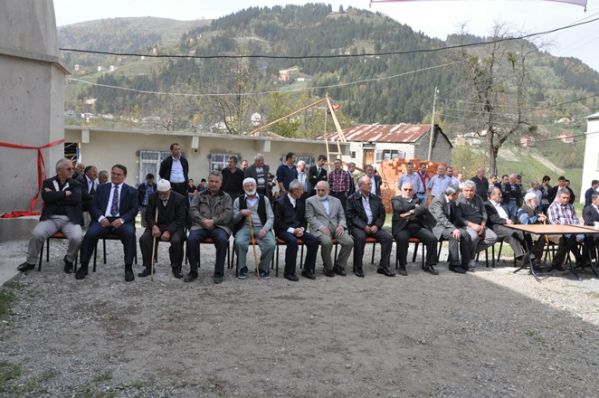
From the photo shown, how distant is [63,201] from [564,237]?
707 cm

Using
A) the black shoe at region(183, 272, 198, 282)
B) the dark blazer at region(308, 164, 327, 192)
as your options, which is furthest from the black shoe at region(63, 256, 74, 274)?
the dark blazer at region(308, 164, 327, 192)

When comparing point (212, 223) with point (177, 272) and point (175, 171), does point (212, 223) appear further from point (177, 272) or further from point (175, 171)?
point (175, 171)

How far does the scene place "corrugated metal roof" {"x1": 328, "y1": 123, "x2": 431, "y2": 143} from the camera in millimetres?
31625

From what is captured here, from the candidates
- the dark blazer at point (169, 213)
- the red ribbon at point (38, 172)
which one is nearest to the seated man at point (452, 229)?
the dark blazer at point (169, 213)

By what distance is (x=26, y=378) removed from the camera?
11.4 ft

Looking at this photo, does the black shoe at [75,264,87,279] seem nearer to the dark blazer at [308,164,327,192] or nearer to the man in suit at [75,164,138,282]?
the man in suit at [75,164,138,282]

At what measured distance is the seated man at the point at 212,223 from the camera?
6.36m

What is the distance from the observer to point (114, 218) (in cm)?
639

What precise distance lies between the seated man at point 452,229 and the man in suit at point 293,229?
2.02m

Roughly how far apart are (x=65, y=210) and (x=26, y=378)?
3.27 metres

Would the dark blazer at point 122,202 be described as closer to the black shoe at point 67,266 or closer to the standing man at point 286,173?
the black shoe at point 67,266

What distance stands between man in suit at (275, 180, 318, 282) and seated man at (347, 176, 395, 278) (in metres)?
0.67

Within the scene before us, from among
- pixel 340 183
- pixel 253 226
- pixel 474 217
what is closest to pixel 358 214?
pixel 253 226

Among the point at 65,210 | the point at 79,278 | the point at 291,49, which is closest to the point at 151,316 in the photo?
the point at 79,278
